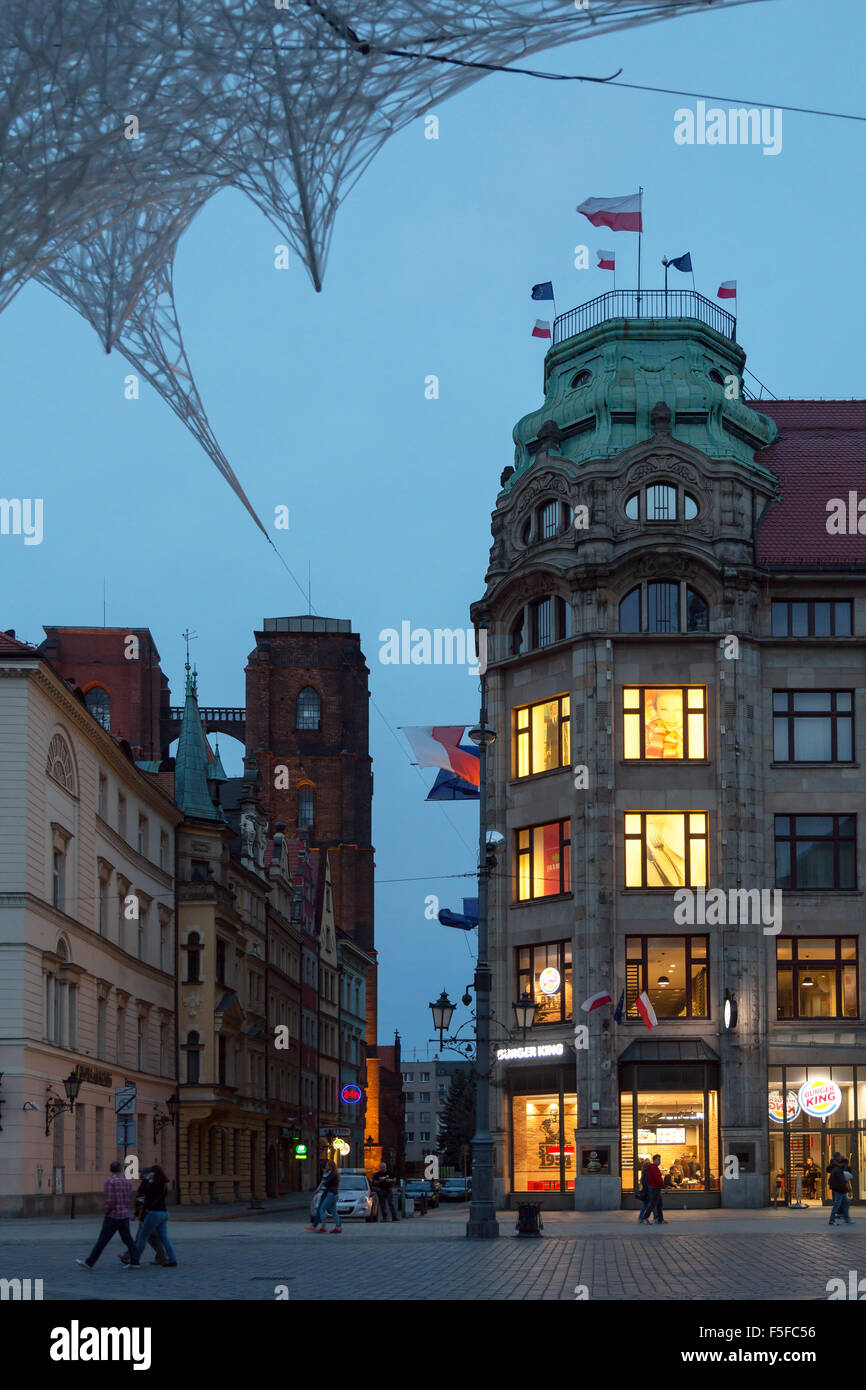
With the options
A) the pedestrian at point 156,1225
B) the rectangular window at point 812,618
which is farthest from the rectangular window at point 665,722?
the pedestrian at point 156,1225

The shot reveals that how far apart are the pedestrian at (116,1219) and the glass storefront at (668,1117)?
2875 cm

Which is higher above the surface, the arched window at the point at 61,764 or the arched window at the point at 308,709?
the arched window at the point at 308,709

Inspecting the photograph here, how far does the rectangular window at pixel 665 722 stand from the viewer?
57.3m

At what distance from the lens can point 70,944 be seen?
52156 millimetres

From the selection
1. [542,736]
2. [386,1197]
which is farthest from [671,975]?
[386,1197]

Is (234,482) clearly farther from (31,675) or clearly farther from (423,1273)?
(31,675)

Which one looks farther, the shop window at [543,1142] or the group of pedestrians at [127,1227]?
the shop window at [543,1142]

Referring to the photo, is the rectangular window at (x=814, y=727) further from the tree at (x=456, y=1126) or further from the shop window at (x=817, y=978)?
the tree at (x=456, y=1126)

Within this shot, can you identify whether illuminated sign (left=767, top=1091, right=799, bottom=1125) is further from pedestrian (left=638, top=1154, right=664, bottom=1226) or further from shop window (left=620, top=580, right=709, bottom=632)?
shop window (left=620, top=580, right=709, bottom=632)

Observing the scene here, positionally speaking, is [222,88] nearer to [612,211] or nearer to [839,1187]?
[839,1187]

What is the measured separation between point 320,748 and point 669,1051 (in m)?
72.6

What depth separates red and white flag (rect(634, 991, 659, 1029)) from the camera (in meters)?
53.5

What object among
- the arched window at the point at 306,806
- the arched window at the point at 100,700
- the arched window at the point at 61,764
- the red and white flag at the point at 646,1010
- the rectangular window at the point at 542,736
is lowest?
the red and white flag at the point at 646,1010

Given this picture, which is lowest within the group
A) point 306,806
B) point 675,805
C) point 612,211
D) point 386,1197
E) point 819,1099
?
point 386,1197
